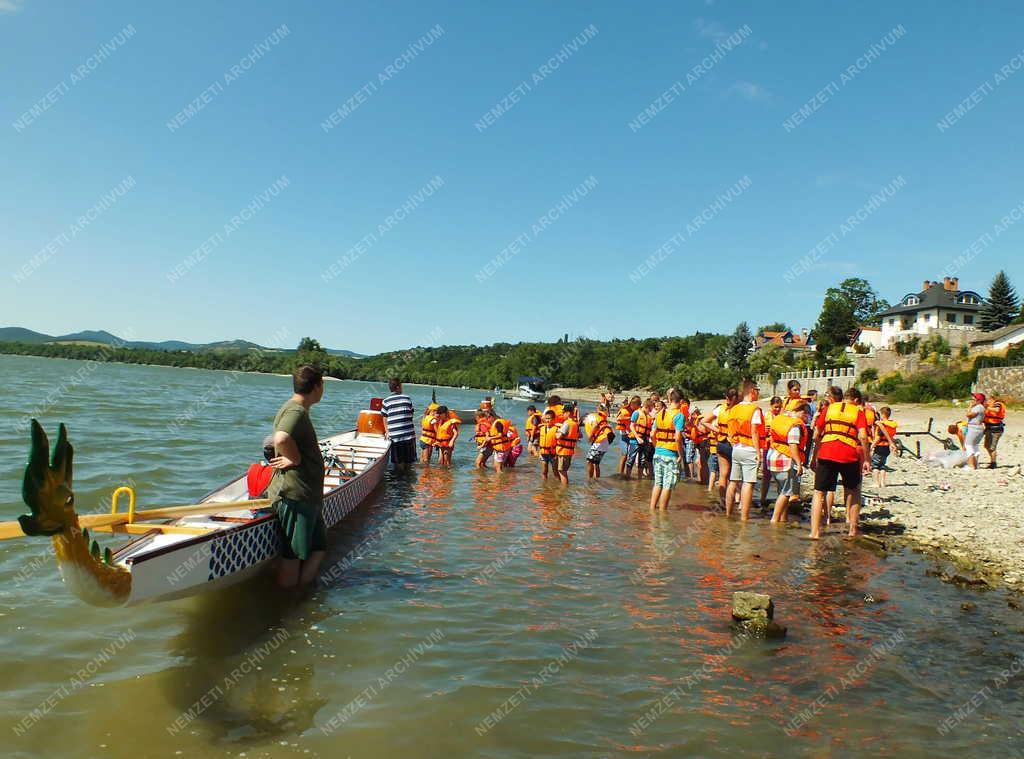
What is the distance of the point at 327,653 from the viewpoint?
5.26 meters

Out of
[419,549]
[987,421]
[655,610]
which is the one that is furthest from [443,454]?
[987,421]

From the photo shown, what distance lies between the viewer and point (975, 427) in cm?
1538

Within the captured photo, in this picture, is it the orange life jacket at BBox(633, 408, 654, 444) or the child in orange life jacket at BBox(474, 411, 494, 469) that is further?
the child in orange life jacket at BBox(474, 411, 494, 469)

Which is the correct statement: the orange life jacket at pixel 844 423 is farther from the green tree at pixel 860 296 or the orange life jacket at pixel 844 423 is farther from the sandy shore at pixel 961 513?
the green tree at pixel 860 296

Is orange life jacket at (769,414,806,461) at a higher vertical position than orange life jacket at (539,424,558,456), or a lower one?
higher

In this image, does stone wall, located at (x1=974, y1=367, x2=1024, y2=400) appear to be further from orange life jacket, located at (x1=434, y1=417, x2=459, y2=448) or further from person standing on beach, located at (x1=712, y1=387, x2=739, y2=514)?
orange life jacket, located at (x1=434, y1=417, x2=459, y2=448)

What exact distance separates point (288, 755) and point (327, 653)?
143 cm

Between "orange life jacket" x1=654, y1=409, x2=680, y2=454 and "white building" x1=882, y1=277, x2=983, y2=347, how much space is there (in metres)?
61.1

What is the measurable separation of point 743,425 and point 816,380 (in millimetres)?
47215

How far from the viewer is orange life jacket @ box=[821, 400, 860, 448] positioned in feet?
29.3

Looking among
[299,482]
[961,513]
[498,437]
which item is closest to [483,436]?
[498,437]

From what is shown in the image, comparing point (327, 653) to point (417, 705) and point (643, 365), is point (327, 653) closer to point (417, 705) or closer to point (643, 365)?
point (417, 705)

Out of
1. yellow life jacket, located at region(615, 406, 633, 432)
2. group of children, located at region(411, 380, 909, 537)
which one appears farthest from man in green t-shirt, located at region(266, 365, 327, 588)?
yellow life jacket, located at region(615, 406, 633, 432)

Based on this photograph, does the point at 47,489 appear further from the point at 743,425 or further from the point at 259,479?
the point at 743,425
